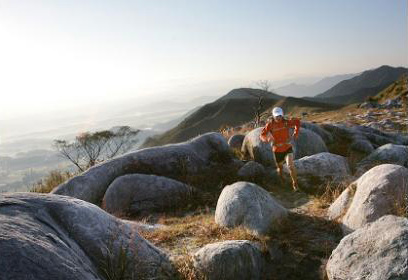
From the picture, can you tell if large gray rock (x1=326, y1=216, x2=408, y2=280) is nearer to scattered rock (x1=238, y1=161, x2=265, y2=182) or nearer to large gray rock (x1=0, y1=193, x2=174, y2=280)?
large gray rock (x1=0, y1=193, x2=174, y2=280)

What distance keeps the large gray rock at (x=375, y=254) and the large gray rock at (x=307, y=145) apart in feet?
32.5

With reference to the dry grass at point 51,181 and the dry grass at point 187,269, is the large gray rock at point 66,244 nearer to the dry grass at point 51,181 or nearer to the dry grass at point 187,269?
the dry grass at point 187,269

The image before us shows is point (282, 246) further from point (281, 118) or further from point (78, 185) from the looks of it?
point (78, 185)

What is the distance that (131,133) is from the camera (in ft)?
135

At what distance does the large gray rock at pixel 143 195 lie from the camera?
494 inches

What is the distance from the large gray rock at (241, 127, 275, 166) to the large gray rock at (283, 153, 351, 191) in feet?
6.50

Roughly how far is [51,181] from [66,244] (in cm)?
1284

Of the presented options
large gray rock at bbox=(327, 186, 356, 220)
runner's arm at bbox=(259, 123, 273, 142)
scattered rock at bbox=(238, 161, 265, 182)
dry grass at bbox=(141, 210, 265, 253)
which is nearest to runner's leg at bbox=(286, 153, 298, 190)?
runner's arm at bbox=(259, 123, 273, 142)

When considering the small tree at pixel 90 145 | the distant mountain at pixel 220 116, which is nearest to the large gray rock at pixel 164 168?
the small tree at pixel 90 145

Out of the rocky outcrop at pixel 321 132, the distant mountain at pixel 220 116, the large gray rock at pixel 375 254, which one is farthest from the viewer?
the distant mountain at pixel 220 116

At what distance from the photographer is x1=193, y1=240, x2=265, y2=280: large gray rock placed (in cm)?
663

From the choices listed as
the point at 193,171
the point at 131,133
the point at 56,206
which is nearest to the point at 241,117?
the point at 131,133

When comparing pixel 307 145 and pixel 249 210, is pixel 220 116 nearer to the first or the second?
pixel 307 145

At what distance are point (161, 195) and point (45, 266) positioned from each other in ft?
28.8
